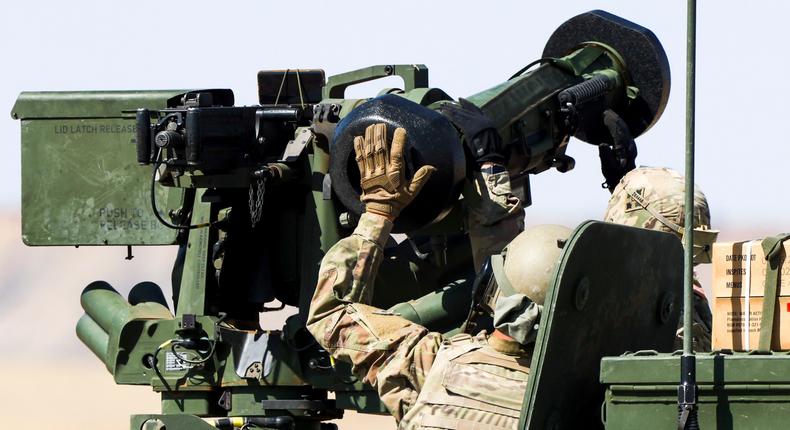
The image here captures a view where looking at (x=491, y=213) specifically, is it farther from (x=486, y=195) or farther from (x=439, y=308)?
(x=439, y=308)

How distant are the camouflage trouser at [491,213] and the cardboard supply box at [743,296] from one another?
278cm

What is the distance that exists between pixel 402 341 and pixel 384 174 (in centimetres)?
105

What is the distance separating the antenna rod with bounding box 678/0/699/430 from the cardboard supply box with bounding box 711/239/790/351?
0.49 m

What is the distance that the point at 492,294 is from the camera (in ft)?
Result: 26.0

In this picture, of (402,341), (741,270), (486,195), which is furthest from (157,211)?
(741,270)

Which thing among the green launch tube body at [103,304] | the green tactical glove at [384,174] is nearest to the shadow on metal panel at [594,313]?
the green tactical glove at [384,174]

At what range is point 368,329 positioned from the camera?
8.61 meters

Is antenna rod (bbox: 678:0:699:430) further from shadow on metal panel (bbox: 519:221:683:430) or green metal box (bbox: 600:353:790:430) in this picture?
shadow on metal panel (bbox: 519:221:683:430)

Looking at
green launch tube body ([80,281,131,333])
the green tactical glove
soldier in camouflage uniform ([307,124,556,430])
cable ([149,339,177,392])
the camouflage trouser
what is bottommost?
cable ([149,339,177,392])

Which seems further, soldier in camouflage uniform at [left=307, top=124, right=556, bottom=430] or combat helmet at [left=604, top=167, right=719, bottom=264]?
combat helmet at [left=604, top=167, right=719, bottom=264]

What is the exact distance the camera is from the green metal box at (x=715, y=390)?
6.74 m

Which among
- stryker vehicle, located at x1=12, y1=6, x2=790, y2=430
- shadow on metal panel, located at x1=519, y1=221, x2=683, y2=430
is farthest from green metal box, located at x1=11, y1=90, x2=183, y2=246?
shadow on metal panel, located at x1=519, y1=221, x2=683, y2=430

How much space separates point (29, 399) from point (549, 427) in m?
23.1

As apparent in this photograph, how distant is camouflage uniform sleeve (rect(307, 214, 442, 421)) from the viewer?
27.1ft
